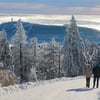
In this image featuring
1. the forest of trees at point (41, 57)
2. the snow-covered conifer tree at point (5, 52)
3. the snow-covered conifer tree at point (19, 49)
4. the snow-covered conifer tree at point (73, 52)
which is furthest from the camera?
the snow-covered conifer tree at point (5, 52)

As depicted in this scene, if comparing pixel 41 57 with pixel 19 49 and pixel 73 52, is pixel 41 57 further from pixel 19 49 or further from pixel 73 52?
pixel 73 52

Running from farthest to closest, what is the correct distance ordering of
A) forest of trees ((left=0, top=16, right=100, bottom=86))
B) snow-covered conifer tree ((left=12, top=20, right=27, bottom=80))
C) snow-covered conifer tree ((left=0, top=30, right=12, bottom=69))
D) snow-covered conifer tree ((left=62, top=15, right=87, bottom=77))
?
snow-covered conifer tree ((left=0, top=30, right=12, bottom=69))
snow-covered conifer tree ((left=12, top=20, right=27, bottom=80))
forest of trees ((left=0, top=16, right=100, bottom=86))
snow-covered conifer tree ((left=62, top=15, right=87, bottom=77))

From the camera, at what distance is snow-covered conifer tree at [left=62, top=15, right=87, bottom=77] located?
67544mm

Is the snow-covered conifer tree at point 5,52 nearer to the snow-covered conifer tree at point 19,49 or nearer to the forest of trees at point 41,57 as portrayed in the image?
the forest of trees at point 41,57

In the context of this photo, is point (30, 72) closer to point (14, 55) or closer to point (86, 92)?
point (14, 55)

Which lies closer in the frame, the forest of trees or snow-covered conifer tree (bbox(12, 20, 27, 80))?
the forest of trees

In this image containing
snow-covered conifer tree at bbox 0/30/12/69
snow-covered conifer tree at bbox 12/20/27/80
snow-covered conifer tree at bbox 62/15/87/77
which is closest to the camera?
snow-covered conifer tree at bbox 62/15/87/77

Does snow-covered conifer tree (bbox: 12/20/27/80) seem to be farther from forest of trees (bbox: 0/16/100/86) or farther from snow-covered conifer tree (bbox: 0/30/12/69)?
snow-covered conifer tree (bbox: 0/30/12/69)

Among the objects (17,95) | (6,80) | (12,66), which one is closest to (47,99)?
(17,95)

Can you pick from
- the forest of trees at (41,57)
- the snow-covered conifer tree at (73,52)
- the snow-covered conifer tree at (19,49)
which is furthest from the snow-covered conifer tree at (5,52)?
the snow-covered conifer tree at (73,52)

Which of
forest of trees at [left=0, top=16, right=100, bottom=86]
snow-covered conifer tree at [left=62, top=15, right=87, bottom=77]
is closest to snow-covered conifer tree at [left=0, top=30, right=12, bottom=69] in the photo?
forest of trees at [left=0, top=16, right=100, bottom=86]

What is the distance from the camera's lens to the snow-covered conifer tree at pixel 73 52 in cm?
6754

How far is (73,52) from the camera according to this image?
69000 mm

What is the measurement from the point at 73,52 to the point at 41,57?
66.0 ft
